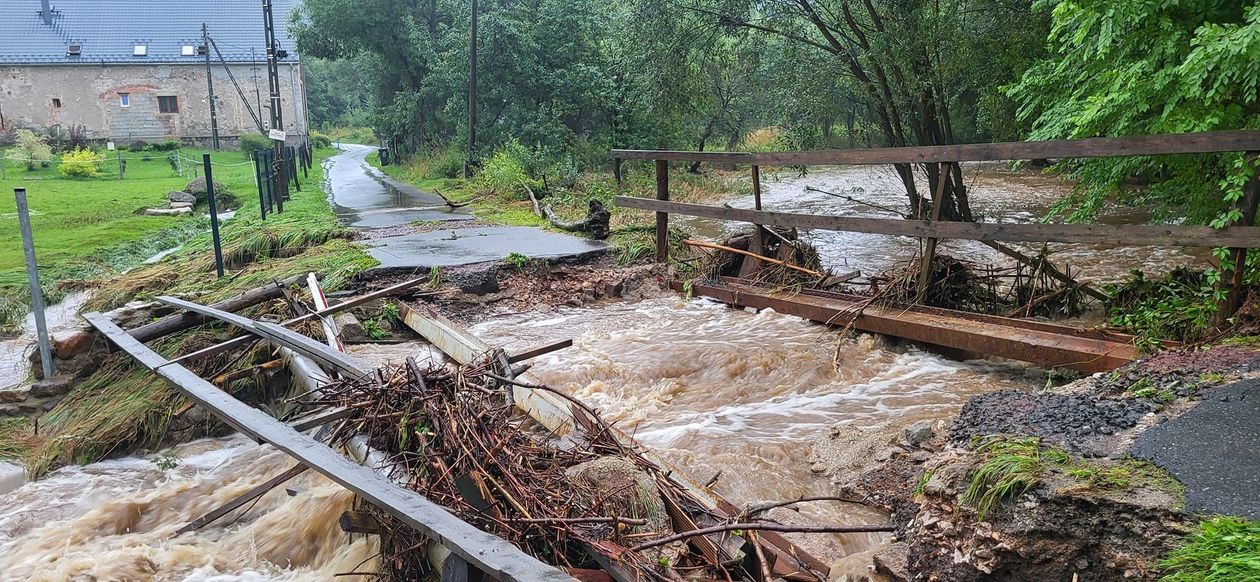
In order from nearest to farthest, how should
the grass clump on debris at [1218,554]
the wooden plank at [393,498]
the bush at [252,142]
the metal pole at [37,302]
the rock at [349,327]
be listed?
the grass clump on debris at [1218,554] → the wooden plank at [393,498] → the metal pole at [37,302] → the rock at [349,327] → the bush at [252,142]

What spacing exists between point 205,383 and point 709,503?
3.41m

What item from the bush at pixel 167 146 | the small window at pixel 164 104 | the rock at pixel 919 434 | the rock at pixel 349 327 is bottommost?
the rock at pixel 919 434

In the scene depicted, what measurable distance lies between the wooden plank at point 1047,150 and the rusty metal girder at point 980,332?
1.39 metres

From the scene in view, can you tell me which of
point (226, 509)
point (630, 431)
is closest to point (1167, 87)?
point (630, 431)

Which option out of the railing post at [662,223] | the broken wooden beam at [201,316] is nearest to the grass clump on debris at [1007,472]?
the broken wooden beam at [201,316]

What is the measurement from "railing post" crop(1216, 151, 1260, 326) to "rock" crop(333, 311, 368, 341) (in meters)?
7.15

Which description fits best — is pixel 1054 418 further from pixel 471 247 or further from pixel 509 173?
pixel 509 173

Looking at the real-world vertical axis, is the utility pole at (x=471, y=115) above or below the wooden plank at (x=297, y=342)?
above

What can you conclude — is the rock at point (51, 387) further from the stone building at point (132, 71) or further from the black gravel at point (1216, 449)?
the stone building at point (132, 71)

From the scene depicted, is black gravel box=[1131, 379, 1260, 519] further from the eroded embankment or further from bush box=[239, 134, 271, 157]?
bush box=[239, 134, 271, 157]

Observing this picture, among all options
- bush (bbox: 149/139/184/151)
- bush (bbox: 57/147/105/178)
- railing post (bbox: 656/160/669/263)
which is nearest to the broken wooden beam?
railing post (bbox: 656/160/669/263)

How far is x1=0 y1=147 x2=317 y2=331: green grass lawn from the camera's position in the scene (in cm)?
1156

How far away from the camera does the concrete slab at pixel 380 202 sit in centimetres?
1545

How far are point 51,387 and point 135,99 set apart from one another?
41.7 m
